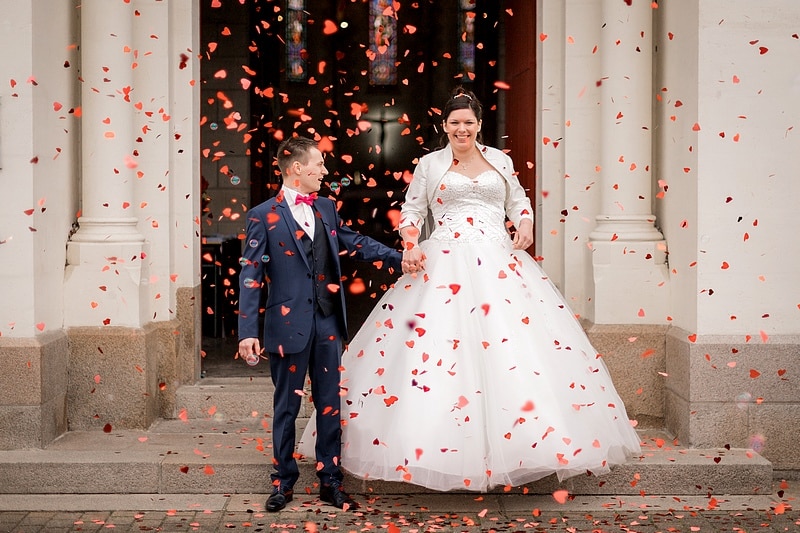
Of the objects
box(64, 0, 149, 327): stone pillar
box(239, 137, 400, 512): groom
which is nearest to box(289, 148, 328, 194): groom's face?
box(239, 137, 400, 512): groom

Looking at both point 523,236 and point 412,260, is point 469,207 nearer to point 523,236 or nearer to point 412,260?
point 523,236

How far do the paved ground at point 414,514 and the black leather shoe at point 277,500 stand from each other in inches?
1.6

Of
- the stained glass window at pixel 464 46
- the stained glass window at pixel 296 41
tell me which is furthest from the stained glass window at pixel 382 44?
A: the stained glass window at pixel 296 41

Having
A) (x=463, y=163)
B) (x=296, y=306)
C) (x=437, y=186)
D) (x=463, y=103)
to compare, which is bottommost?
(x=296, y=306)

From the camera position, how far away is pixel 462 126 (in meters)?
5.54

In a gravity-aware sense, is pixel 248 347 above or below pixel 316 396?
above

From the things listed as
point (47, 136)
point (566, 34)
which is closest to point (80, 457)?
point (47, 136)

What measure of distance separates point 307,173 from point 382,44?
48.9ft

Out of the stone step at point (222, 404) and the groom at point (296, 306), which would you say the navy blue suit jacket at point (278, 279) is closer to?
the groom at point (296, 306)

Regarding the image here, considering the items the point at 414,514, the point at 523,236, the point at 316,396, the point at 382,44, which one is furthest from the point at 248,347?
the point at 382,44

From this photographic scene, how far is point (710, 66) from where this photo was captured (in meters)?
5.95

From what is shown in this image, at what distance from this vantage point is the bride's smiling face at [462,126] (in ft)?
18.2

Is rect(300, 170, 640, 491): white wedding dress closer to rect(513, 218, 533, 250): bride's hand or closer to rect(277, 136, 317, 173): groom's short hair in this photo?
rect(513, 218, 533, 250): bride's hand

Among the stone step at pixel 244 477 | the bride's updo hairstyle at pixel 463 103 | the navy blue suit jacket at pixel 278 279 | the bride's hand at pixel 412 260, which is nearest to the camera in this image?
the navy blue suit jacket at pixel 278 279
